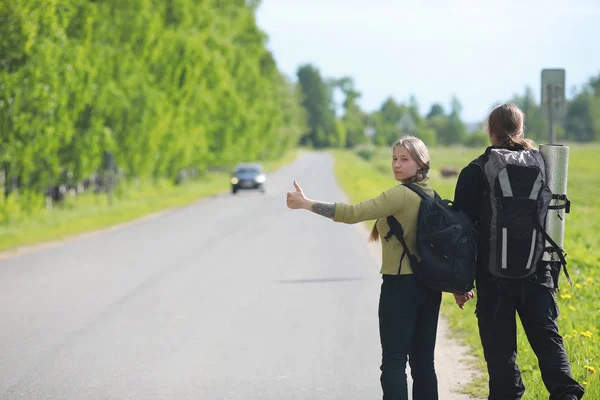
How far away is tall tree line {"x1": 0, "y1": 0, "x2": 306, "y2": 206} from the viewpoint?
19.8 metres

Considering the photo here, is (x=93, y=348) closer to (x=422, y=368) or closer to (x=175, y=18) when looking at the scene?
(x=422, y=368)

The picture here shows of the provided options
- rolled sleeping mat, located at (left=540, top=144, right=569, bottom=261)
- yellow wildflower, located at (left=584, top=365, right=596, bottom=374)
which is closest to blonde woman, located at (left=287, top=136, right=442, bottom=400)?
rolled sleeping mat, located at (left=540, top=144, right=569, bottom=261)

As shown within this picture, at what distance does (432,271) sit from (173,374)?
2794mm

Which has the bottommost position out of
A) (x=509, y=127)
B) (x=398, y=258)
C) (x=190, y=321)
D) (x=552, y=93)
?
(x=190, y=321)

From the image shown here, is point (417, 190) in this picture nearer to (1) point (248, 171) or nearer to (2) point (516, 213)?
(2) point (516, 213)

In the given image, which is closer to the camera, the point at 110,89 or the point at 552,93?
the point at 552,93

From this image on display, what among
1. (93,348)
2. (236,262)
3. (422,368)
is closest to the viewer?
(422,368)

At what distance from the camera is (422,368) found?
4.78 m

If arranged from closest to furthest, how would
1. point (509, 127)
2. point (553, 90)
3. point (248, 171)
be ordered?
point (509, 127)
point (553, 90)
point (248, 171)

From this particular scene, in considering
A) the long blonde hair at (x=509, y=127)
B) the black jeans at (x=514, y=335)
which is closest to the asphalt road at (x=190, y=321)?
the black jeans at (x=514, y=335)

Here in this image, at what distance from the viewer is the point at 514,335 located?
4578 millimetres

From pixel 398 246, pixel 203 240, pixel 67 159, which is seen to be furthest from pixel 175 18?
pixel 398 246

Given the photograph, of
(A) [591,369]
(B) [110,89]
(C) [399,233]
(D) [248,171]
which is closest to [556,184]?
(C) [399,233]

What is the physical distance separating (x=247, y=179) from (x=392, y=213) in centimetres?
3468
